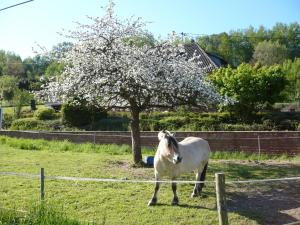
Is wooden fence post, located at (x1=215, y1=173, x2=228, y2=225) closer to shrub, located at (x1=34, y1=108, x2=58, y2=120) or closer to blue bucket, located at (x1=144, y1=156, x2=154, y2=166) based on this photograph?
blue bucket, located at (x1=144, y1=156, x2=154, y2=166)

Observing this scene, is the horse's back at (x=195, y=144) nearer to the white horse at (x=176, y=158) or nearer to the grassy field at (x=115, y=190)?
the white horse at (x=176, y=158)

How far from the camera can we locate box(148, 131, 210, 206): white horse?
33.5 feet

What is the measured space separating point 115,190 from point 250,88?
16.9 m

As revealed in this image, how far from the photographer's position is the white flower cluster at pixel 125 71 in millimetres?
14570

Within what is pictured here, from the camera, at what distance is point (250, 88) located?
88.1 feet

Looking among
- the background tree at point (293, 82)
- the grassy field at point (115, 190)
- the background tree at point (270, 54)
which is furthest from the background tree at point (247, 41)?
the grassy field at point (115, 190)

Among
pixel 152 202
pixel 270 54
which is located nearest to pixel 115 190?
pixel 152 202

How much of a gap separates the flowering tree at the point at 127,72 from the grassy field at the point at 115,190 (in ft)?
7.04

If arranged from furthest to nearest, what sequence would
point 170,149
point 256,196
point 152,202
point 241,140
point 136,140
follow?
point 241,140
point 136,140
point 256,196
point 152,202
point 170,149

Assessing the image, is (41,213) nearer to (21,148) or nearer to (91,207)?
(91,207)

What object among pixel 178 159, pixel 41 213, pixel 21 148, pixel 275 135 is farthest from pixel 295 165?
pixel 21 148

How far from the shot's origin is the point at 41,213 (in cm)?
816

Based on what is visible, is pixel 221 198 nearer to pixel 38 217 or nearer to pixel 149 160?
pixel 38 217

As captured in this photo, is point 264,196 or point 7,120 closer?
point 264,196
